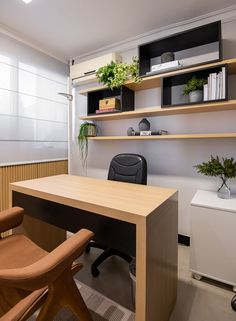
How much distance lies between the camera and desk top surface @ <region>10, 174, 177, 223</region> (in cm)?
100

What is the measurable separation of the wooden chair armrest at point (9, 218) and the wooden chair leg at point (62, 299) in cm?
59

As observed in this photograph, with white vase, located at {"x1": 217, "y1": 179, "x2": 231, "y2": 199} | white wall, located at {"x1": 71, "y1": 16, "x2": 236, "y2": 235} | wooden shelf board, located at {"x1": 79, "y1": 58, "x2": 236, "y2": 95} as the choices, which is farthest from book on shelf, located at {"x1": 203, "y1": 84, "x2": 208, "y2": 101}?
white vase, located at {"x1": 217, "y1": 179, "x2": 231, "y2": 199}

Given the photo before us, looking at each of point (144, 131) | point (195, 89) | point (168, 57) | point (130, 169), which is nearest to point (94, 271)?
point (130, 169)

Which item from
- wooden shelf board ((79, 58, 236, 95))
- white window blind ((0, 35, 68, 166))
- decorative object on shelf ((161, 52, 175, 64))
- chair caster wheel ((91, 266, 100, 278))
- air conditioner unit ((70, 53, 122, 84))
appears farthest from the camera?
air conditioner unit ((70, 53, 122, 84))

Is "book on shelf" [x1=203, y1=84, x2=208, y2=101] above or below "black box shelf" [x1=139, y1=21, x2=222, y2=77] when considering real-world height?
below

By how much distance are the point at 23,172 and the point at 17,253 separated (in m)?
1.62

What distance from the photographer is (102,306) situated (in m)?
1.42

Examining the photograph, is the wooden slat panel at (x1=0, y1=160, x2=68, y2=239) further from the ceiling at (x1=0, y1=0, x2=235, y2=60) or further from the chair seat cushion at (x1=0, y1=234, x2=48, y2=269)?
the ceiling at (x1=0, y1=0, x2=235, y2=60)

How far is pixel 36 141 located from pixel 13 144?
0.35 m

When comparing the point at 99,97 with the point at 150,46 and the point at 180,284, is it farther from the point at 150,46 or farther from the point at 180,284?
the point at 180,284

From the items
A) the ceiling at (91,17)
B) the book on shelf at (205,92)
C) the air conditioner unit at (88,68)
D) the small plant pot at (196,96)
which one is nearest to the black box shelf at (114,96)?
the air conditioner unit at (88,68)

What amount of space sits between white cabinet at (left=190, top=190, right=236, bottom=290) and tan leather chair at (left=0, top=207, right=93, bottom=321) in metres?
1.04

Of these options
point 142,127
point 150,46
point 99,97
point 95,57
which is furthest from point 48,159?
point 150,46

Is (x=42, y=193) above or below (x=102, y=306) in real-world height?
above
